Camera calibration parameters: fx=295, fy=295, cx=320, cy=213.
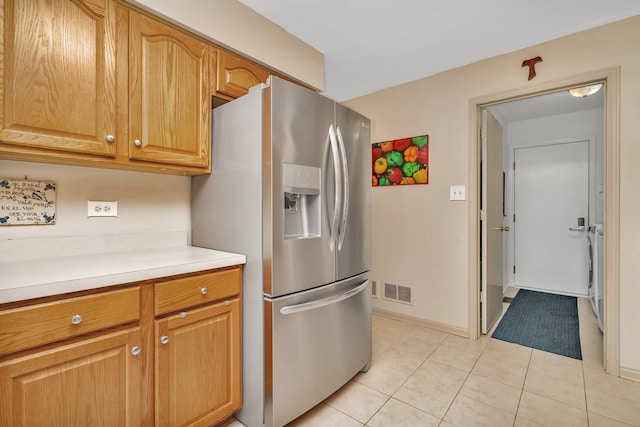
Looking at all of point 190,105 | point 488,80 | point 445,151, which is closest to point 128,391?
point 190,105

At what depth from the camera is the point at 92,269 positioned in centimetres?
116

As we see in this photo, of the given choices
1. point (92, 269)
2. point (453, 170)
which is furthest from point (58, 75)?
point (453, 170)

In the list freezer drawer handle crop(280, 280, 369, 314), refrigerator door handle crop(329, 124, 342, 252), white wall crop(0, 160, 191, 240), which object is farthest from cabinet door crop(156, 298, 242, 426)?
white wall crop(0, 160, 191, 240)

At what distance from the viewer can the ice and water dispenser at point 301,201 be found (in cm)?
148

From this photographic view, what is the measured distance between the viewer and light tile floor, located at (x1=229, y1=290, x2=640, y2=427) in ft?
5.23

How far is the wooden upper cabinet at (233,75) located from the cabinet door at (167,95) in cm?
8

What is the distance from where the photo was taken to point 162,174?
1869 mm

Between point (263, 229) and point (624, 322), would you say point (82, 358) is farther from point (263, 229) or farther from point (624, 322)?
point (624, 322)

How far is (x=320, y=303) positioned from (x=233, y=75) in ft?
4.81

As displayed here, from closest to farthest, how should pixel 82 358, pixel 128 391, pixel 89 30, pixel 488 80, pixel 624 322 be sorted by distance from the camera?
pixel 82 358 < pixel 128 391 < pixel 89 30 < pixel 624 322 < pixel 488 80

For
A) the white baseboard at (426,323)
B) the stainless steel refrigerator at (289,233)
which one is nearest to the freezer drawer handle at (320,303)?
the stainless steel refrigerator at (289,233)

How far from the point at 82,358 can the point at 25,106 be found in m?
0.99

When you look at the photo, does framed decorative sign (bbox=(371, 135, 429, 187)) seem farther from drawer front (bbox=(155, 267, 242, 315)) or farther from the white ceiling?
drawer front (bbox=(155, 267, 242, 315))

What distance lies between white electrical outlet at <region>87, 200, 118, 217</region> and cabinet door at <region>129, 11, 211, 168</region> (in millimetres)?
414
